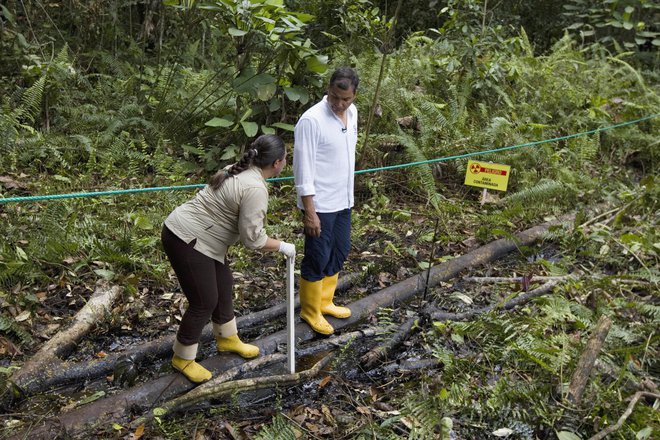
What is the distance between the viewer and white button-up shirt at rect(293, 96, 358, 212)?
3824 mm

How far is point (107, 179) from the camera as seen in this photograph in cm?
625

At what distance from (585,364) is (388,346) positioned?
1296mm

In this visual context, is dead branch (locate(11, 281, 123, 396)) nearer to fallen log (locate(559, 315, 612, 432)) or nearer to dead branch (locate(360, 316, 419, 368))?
dead branch (locate(360, 316, 419, 368))

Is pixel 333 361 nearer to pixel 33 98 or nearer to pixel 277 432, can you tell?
pixel 277 432

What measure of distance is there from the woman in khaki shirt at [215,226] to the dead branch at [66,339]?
88cm

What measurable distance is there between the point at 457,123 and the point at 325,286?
393cm

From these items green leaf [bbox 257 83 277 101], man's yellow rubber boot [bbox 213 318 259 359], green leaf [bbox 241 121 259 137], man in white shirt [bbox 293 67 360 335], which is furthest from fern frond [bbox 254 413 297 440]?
green leaf [bbox 257 83 277 101]

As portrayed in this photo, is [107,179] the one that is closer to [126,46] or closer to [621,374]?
[126,46]

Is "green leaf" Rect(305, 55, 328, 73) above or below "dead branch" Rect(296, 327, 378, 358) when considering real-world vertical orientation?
above

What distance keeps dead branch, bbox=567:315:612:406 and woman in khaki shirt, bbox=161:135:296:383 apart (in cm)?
184

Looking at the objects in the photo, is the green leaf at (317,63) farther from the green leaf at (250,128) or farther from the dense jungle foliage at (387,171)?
the green leaf at (250,128)

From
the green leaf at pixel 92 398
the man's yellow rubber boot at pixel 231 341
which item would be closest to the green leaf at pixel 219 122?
the man's yellow rubber boot at pixel 231 341

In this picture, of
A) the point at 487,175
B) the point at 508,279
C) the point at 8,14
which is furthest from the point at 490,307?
the point at 8,14

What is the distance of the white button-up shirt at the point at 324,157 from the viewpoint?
3824 mm
